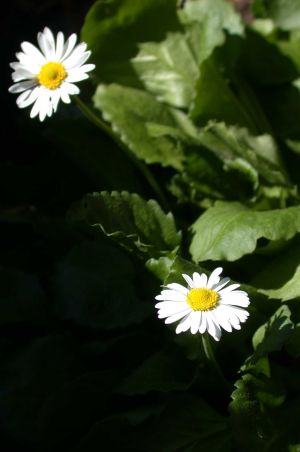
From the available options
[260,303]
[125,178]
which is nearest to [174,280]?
[260,303]

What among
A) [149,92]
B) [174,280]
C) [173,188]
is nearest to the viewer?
[174,280]

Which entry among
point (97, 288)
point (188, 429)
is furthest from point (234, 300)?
point (97, 288)

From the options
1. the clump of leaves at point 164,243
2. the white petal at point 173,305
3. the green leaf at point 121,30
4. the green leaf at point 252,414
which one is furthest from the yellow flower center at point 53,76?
the green leaf at point 252,414

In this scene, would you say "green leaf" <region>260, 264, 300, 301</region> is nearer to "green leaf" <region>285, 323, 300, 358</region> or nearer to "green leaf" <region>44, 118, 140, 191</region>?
"green leaf" <region>285, 323, 300, 358</region>

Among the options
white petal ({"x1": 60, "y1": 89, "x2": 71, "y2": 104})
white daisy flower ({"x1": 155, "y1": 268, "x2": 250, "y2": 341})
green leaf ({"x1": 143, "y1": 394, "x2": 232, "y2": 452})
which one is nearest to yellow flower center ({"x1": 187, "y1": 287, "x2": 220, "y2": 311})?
white daisy flower ({"x1": 155, "y1": 268, "x2": 250, "y2": 341})

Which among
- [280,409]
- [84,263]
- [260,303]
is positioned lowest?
[280,409]

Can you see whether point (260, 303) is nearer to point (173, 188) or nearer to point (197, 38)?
point (173, 188)
